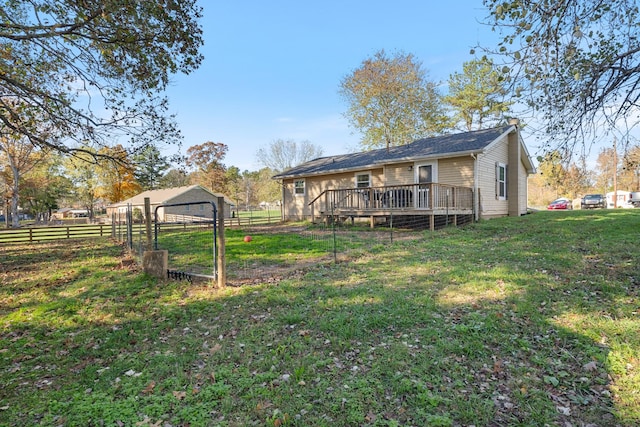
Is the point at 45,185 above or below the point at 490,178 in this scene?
above

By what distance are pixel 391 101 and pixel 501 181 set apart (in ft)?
44.5

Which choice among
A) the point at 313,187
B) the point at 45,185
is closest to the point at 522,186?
the point at 313,187

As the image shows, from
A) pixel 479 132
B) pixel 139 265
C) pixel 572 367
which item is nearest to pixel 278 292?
pixel 572 367

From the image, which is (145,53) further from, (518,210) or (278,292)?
(518,210)

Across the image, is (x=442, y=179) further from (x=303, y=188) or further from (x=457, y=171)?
(x=303, y=188)

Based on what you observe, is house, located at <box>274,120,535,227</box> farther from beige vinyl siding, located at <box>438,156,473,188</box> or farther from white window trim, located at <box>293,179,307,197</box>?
white window trim, located at <box>293,179,307,197</box>

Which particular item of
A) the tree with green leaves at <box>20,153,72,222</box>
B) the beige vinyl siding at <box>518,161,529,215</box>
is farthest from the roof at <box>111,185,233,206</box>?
the beige vinyl siding at <box>518,161,529,215</box>

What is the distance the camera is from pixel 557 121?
17.1 ft

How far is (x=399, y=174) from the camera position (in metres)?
15.2

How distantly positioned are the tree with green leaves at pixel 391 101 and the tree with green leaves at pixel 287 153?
548 inches

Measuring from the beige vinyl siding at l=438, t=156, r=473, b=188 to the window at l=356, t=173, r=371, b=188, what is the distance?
3.89m

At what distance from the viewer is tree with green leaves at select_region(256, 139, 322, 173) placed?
40938 mm

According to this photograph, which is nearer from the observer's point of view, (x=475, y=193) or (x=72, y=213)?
(x=475, y=193)

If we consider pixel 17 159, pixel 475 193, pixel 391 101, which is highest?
pixel 391 101
